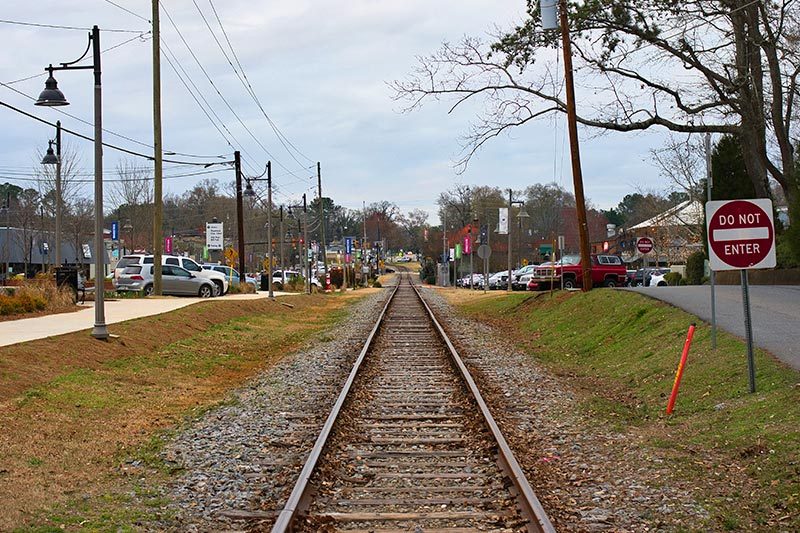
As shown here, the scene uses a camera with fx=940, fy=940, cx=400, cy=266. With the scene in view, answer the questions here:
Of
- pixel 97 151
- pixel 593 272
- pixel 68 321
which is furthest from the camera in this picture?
pixel 593 272

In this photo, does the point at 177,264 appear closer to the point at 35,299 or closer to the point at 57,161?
the point at 57,161

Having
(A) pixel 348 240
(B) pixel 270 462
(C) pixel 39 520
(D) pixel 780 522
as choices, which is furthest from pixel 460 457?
(A) pixel 348 240

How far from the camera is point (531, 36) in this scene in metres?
31.1

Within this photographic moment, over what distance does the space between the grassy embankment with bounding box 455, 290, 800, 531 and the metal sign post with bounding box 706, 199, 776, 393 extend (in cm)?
90

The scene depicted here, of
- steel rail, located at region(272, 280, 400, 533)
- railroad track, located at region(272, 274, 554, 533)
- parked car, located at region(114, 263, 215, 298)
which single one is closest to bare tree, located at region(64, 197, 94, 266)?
parked car, located at region(114, 263, 215, 298)

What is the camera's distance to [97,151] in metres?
17.4

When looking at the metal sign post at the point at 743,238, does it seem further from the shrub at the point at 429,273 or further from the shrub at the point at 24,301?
the shrub at the point at 429,273

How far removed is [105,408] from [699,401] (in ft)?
24.4

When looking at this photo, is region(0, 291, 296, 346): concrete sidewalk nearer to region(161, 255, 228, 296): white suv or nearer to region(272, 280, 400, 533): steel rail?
region(272, 280, 400, 533): steel rail

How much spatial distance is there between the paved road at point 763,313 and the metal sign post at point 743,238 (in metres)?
1.86

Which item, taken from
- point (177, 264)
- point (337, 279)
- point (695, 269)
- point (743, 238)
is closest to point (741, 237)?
point (743, 238)

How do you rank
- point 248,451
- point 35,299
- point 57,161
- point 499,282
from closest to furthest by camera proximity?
1. point 248,451
2. point 35,299
3. point 57,161
4. point 499,282

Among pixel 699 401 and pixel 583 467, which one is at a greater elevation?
pixel 699 401

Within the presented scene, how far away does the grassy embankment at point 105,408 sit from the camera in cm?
739
